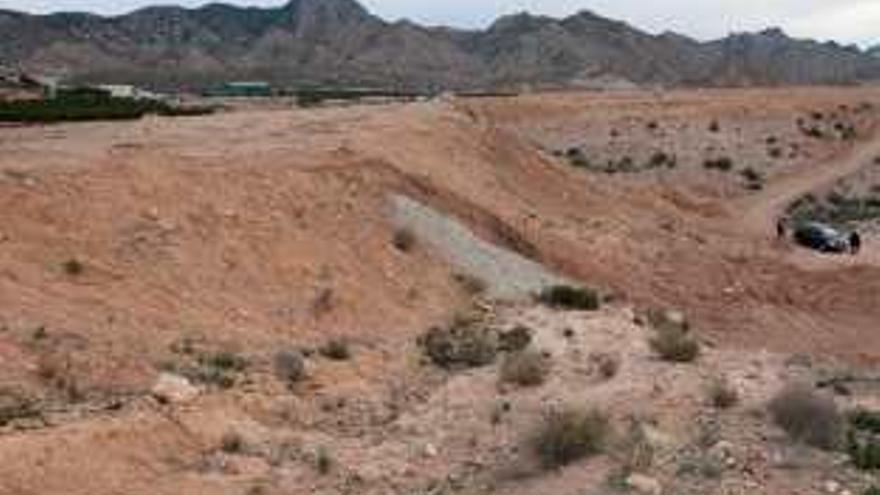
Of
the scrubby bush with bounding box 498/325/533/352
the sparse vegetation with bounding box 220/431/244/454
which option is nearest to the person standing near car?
the scrubby bush with bounding box 498/325/533/352

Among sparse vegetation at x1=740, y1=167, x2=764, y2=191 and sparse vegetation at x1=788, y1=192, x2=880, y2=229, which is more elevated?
sparse vegetation at x1=740, y1=167, x2=764, y2=191

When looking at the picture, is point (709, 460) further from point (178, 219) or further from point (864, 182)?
point (864, 182)

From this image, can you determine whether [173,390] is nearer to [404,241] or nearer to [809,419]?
[809,419]

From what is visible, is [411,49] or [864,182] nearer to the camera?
[864,182]

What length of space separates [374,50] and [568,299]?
155 m

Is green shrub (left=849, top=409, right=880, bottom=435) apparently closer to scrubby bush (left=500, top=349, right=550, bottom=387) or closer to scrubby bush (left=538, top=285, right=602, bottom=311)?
scrubby bush (left=500, top=349, right=550, bottom=387)

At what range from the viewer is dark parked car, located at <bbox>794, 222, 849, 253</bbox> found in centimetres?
4906

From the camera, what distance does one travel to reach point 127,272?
26922 millimetres

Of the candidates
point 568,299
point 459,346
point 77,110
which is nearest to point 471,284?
point 568,299

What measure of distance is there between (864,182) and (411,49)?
123 meters

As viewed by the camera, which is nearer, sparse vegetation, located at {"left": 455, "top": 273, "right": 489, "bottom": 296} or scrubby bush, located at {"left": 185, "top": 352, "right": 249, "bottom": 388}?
scrubby bush, located at {"left": 185, "top": 352, "right": 249, "bottom": 388}

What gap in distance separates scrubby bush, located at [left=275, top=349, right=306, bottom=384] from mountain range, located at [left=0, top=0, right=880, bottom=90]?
131206 millimetres

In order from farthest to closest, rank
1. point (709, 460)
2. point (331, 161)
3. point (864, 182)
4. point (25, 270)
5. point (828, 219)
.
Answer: point (864, 182)
point (828, 219)
point (331, 161)
point (25, 270)
point (709, 460)

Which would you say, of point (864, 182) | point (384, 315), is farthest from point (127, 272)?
point (864, 182)
